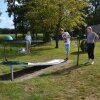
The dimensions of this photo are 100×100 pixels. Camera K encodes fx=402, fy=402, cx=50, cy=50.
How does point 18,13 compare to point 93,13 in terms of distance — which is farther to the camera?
point 93,13

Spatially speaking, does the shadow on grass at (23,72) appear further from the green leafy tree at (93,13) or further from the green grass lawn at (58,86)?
the green leafy tree at (93,13)

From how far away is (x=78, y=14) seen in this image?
1599 inches

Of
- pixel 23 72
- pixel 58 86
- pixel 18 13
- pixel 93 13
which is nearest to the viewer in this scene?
pixel 58 86

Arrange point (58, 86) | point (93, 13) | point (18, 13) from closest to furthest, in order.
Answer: point (58, 86) → point (18, 13) → point (93, 13)

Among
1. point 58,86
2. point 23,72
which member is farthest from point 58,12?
point 58,86

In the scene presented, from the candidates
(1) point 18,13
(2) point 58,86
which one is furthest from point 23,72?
(1) point 18,13

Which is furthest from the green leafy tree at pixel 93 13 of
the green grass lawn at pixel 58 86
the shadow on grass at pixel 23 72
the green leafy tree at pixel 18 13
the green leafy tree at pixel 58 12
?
the green grass lawn at pixel 58 86

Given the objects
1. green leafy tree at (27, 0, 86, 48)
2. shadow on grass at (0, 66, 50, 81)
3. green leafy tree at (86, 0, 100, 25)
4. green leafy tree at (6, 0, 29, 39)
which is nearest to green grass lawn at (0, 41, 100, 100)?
shadow on grass at (0, 66, 50, 81)

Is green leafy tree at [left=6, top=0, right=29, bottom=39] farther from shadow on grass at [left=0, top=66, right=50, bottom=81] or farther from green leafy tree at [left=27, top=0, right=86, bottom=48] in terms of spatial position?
shadow on grass at [left=0, top=66, right=50, bottom=81]

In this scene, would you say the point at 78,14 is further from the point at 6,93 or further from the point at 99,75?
the point at 6,93

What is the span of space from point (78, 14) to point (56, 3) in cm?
269

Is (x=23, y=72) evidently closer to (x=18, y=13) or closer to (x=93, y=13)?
(x=18, y=13)

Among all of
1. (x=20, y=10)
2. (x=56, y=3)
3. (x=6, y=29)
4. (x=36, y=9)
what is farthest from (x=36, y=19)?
(x=6, y=29)

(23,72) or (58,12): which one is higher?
(58,12)
